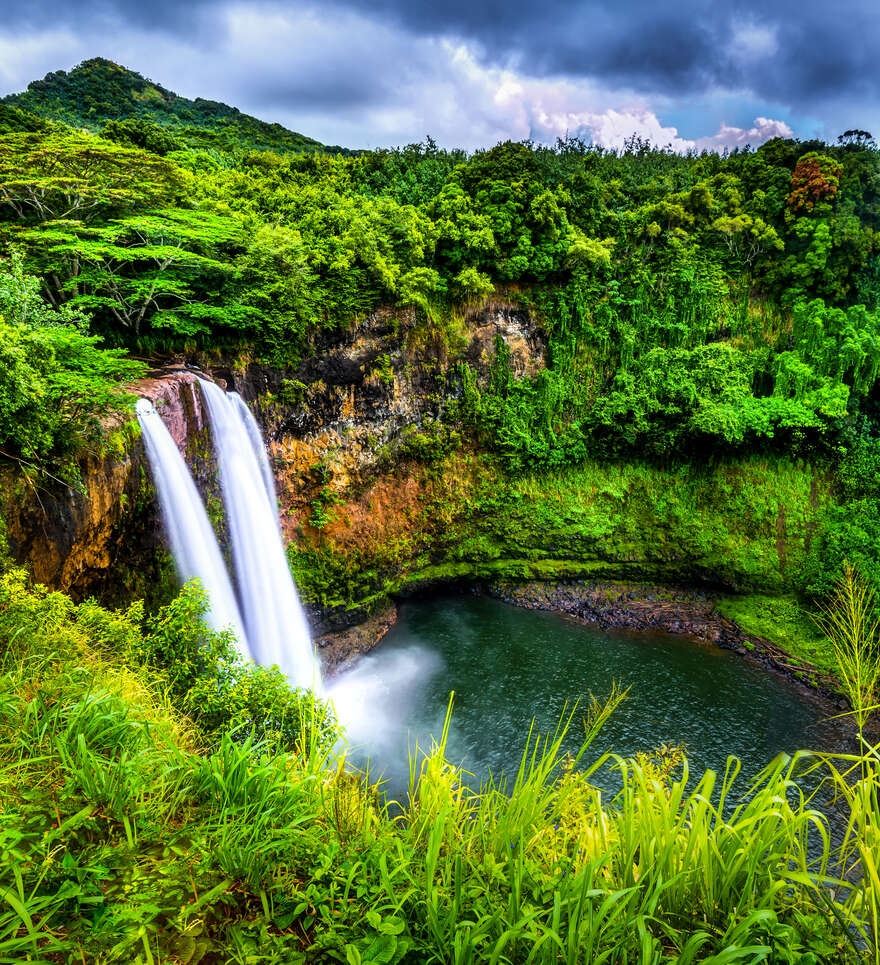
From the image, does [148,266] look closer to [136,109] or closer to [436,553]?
[436,553]

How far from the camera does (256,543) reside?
908 cm

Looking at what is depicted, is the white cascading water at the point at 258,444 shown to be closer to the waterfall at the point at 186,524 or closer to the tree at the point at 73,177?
the waterfall at the point at 186,524

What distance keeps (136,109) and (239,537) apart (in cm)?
2492

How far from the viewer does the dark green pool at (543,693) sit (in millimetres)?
8753

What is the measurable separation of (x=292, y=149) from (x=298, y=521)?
66.6ft

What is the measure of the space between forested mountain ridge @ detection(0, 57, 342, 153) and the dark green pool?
17597mm

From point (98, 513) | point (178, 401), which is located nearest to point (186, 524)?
point (98, 513)

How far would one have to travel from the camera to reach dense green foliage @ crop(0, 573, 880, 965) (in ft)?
5.24

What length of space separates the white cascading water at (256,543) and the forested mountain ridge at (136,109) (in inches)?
510

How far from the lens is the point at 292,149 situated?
22469 millimetres

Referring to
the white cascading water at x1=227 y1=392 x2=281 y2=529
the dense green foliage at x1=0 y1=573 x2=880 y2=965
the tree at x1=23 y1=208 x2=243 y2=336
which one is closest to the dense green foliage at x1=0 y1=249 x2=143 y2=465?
the tree at x1=23 y1=208 x2=243 y2=336

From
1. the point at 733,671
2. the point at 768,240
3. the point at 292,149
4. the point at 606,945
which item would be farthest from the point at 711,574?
the point at 292,149

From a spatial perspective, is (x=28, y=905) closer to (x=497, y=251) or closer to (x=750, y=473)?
(x=497, y=251)

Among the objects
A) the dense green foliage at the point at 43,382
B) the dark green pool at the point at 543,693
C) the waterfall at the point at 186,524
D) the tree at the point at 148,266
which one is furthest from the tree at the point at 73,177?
the dark green pool at the point at 543,693
